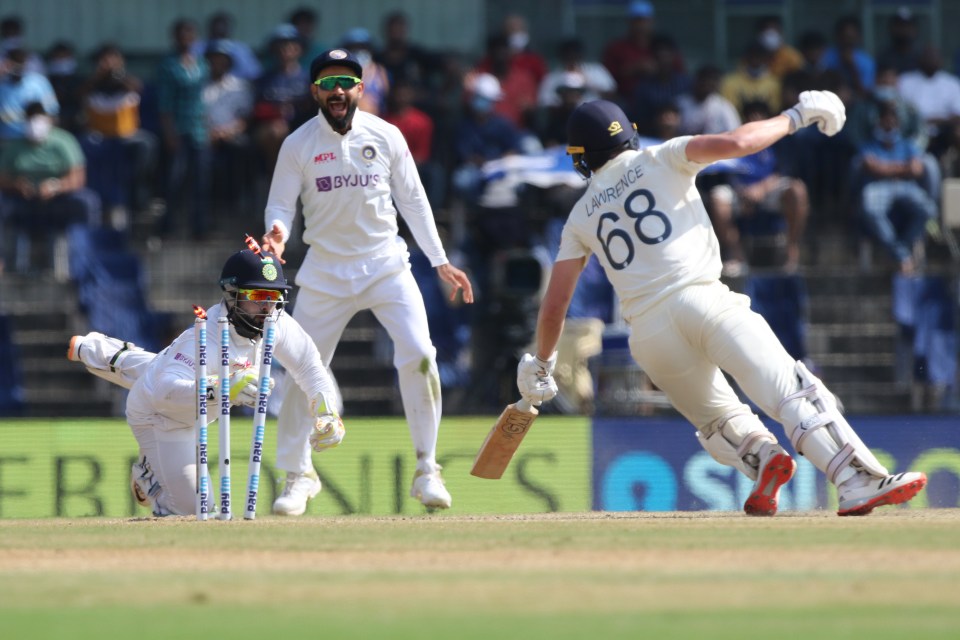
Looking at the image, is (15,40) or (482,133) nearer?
(482,133)

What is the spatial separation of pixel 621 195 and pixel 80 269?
8.38m

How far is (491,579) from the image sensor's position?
662 cm

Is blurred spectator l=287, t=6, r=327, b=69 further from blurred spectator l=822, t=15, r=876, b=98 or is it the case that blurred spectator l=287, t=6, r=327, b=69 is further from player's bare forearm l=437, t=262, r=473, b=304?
player's bare forearm l=437, t=262, r=473, b=304

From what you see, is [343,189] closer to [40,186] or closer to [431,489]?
[431,489]

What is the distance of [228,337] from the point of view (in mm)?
9266

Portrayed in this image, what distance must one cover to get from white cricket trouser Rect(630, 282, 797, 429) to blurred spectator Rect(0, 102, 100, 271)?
8.99 metres

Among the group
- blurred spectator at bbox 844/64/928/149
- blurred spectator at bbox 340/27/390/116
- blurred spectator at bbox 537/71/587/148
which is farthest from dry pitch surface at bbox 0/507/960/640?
blurred spectator at bbox 537/71/587/148

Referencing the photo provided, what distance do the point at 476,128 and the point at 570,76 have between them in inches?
47.0

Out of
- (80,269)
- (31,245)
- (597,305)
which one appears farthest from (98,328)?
(597,305)

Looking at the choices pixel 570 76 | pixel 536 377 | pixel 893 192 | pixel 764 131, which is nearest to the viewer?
pixel 764 131

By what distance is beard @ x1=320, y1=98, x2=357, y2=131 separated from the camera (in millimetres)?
9930

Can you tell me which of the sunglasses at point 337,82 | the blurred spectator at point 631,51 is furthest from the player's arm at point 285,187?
the blurred spectator at point 631,51

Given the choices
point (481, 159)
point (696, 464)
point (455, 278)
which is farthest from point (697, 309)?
point (481, 159)

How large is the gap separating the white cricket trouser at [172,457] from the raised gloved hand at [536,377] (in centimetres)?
190
